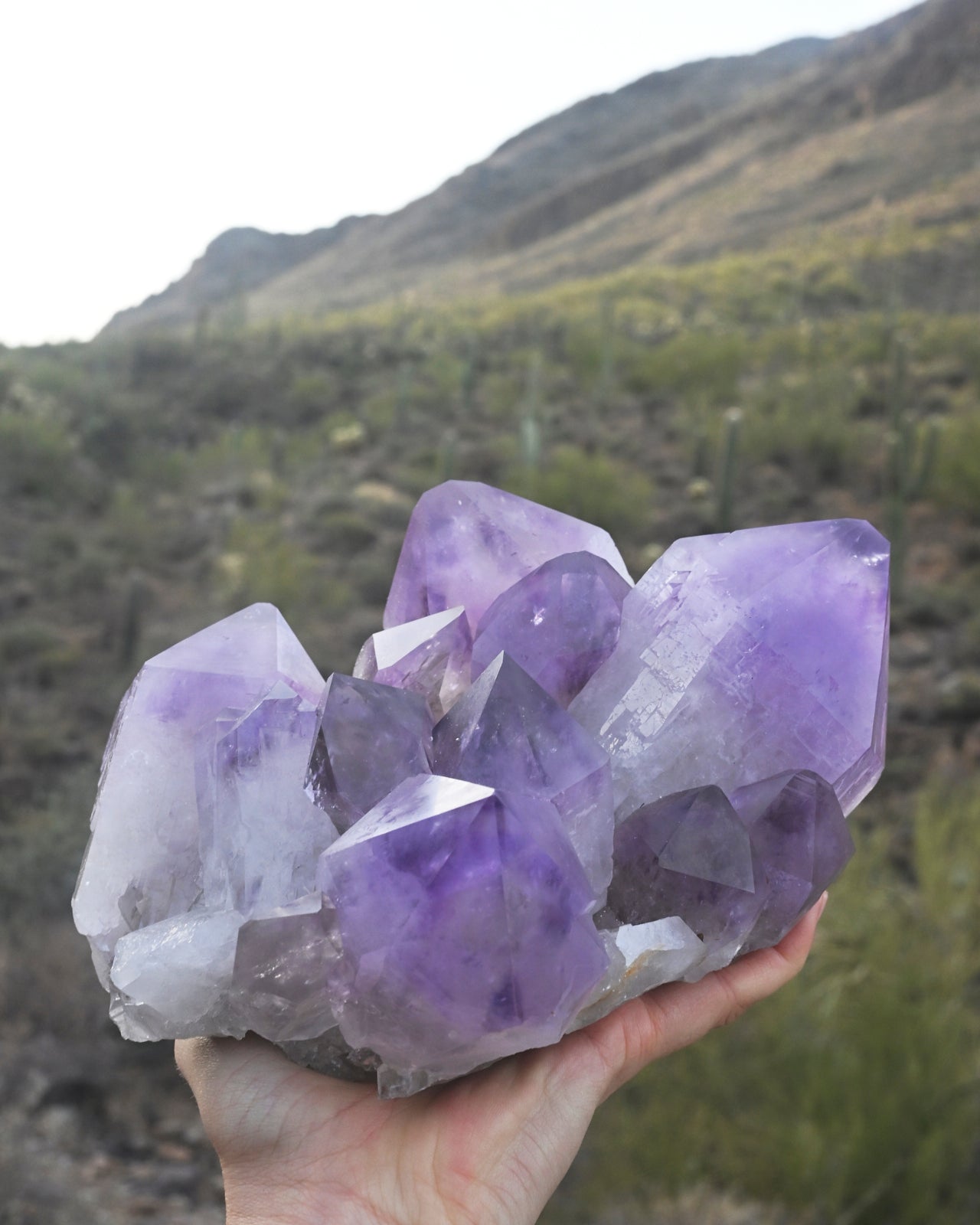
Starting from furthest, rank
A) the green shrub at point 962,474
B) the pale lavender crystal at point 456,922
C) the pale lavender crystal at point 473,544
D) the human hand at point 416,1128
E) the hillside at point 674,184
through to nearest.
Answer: the hillside at point 674,184 → the green shrub at point 962,474 → the pale lavender crystal at point 473,544 → the human hand at point 416,1128 → the pale lavender crystal at point 456,922

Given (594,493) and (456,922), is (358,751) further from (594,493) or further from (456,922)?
(594,493)

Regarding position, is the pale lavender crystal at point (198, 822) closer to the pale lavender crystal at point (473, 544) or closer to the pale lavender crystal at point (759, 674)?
the pale lavender crystal at point (473, 544)

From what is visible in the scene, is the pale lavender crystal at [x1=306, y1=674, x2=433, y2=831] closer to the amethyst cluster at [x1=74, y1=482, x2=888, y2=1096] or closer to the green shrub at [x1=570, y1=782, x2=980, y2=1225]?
the amethyst cluster at [x1=74, y1=482, x2=888, y2=1096]

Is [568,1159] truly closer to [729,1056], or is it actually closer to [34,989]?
[729,1056]

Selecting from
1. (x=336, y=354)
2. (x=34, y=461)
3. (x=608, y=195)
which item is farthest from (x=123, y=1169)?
(x=608, y=195)

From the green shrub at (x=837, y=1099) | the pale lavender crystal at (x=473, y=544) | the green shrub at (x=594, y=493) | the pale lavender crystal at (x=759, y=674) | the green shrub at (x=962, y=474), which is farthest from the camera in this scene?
the green shrub at (x=594, y=493)

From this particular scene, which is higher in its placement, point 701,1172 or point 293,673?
point 293,673

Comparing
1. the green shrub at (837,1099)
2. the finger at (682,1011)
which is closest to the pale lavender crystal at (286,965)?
the finger at (682,1011)
